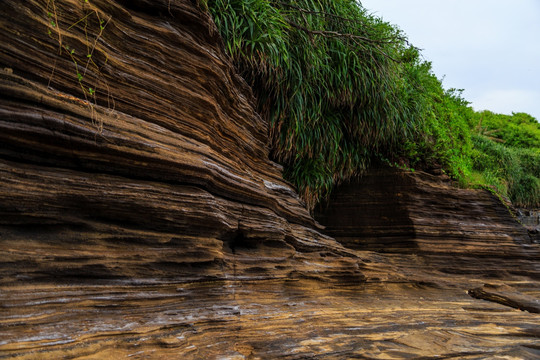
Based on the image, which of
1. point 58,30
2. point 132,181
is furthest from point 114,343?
point 58,30

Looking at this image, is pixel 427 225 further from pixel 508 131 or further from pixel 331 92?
pixel 508 131

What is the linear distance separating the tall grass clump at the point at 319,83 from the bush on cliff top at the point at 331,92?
0.02 metres

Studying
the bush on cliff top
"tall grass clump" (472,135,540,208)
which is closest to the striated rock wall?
the bush on cliff top

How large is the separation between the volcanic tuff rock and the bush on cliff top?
0.86 meters

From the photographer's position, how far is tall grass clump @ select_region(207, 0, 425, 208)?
196 inches

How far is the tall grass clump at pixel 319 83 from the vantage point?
497cm

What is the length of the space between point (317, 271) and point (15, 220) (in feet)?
9.87

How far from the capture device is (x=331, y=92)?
618 cm

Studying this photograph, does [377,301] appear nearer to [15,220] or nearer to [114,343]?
[114,343]

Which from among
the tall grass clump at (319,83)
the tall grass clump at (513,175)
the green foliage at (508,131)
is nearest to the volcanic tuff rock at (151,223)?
the tall grass clump at (319,83)

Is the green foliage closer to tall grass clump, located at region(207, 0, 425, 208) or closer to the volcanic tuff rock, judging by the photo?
tall grass clump, located at region(207, 0, 425, 208)

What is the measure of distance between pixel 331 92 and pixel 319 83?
28 centimetres

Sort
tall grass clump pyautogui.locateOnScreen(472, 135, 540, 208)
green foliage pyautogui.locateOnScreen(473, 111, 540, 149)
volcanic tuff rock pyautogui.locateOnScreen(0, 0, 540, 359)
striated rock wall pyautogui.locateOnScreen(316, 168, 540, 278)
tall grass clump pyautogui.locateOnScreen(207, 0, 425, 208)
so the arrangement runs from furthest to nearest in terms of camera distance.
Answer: green foliage pyautogui.locateOnScreen(473, 111, 540, 149) → tall grass clump pyautogui.locateOnScreen(472, 135, 540, 208) → striated rock wall pyautogui.locateOnScreen(316, 168, 540, 278) → tall grass clump pyautogui.locateOnScreen(207, 0, 425, 208) → volcanic tuff rock pyautogui.locateOnScreen(0, 0, 540, 359)

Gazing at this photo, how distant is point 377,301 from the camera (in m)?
4.64
